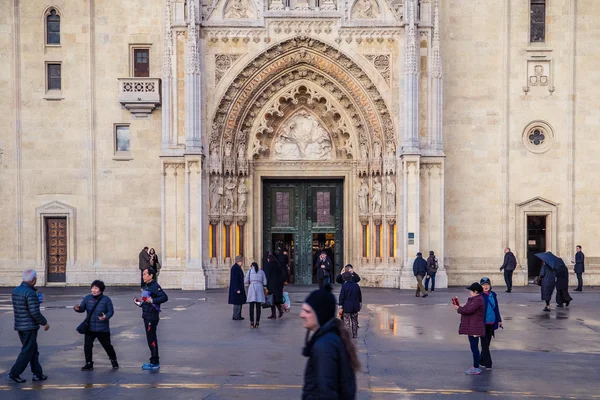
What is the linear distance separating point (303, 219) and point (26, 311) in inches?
912

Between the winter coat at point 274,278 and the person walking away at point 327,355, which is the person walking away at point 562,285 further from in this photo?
the person walking away at point 327,355

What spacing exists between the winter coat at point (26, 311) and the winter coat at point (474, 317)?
278 inches

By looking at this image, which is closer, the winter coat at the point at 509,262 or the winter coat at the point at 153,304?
the winter coat at the point at 153,304

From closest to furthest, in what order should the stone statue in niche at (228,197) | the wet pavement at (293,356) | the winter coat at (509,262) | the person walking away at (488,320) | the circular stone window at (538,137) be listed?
1. the wet pavement at (293,356)
2. the person walking away at (488,320)
3. the winter coat at (509,262)
4. the stone statue in niche at (228,197)
5. the circular stone window at (538,137)

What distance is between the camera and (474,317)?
1470 centimetres

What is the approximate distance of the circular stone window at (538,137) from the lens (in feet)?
116

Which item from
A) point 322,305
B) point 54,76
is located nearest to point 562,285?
point 322,305

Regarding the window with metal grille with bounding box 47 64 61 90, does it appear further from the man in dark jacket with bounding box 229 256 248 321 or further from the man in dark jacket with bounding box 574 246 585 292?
the man in dark jacket with bounding box 574 246 585 292

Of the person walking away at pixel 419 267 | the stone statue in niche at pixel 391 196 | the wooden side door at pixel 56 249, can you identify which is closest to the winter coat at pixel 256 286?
the person walking away at pixel 419 267

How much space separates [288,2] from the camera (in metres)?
34.3

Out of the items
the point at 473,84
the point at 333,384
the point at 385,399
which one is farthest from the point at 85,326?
the point at 473,84

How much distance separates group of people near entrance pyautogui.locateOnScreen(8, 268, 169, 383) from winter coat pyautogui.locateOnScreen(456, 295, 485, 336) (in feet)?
17.5

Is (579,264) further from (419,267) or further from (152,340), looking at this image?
(152,340)

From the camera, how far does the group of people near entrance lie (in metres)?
13.9
